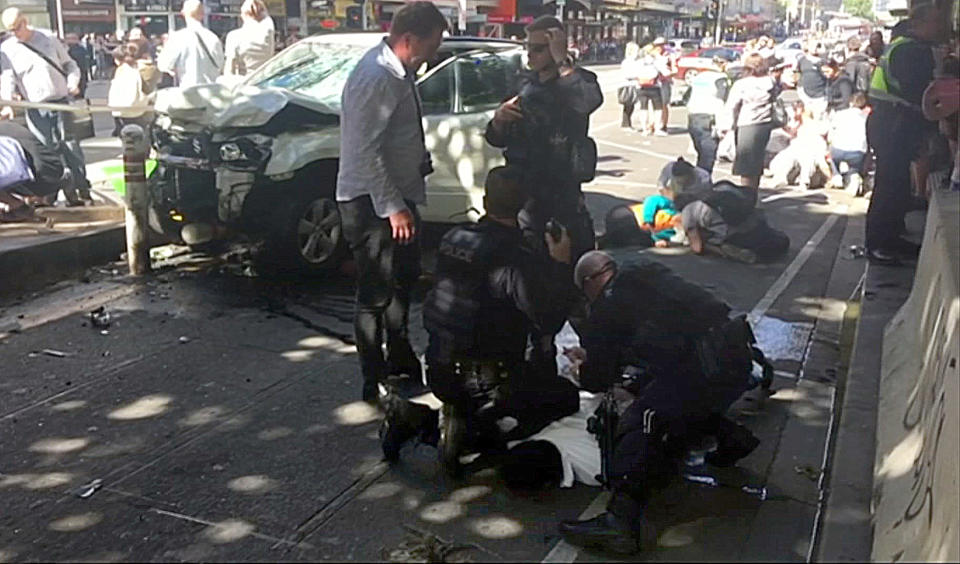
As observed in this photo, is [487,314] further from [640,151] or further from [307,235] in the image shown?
[640,151]

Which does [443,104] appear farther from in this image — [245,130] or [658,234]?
[658,234]

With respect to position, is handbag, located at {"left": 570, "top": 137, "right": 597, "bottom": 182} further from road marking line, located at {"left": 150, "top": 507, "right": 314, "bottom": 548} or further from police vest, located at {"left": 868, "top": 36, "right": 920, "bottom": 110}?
→ road marking line, located at {"left": 150, "top": 507, "right": 314, "bottom": 548}

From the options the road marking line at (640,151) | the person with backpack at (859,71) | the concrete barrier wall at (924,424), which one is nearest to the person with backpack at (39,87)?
the concrete barrier wall at (924,424)

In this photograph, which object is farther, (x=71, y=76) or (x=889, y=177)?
(x=71, y=76)

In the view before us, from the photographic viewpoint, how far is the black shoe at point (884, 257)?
750cm

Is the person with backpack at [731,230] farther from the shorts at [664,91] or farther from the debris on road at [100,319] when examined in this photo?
the shorts at [664,91]

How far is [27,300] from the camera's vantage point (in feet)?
24.2

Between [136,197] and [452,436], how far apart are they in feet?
15.2

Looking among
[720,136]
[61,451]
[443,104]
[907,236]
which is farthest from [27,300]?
[720,136]

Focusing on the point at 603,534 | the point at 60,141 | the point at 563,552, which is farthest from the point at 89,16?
the point at 603,534

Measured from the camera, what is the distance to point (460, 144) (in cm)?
831

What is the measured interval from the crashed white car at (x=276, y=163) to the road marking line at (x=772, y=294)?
8.01 feet

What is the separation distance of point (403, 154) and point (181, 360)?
203 cm

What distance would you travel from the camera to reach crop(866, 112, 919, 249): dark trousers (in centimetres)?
743
